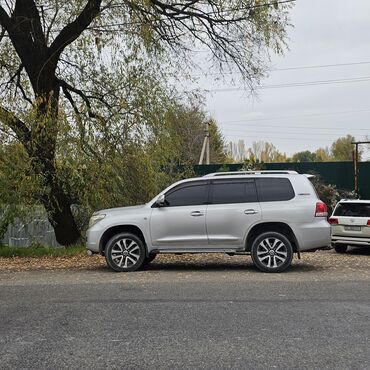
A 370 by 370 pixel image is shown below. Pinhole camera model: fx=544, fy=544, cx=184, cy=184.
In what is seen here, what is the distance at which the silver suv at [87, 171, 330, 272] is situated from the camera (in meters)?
10.3

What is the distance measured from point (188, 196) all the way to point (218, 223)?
32.8 inches

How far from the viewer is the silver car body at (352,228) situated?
534 inches

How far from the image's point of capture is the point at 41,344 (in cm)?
561

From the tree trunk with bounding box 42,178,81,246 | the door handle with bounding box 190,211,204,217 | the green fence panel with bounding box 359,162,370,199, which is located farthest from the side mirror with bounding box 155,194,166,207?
the green fence panel with bounding box 359,162,370,199

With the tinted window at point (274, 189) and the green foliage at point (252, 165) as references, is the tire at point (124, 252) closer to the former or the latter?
the tinted window at point (274, 189)

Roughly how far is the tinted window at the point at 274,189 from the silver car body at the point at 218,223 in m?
0.08

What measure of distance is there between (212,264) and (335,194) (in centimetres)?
921

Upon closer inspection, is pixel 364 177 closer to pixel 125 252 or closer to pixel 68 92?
pixel 68 92

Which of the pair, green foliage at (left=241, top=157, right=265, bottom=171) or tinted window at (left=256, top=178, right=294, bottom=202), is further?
green foliage at (left=241, top=157, right=265, bottom=171)

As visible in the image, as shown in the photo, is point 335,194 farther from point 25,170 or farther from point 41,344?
point 41,344

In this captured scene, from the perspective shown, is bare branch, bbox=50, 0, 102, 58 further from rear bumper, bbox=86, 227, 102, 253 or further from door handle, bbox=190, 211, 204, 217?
door handle, bbox=190, 211, 204, 217

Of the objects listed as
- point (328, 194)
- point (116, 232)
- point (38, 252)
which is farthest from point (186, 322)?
point (328, 194)

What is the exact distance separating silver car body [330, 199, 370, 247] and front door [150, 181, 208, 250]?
4874 millimetres

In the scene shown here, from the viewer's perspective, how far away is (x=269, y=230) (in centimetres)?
1048
